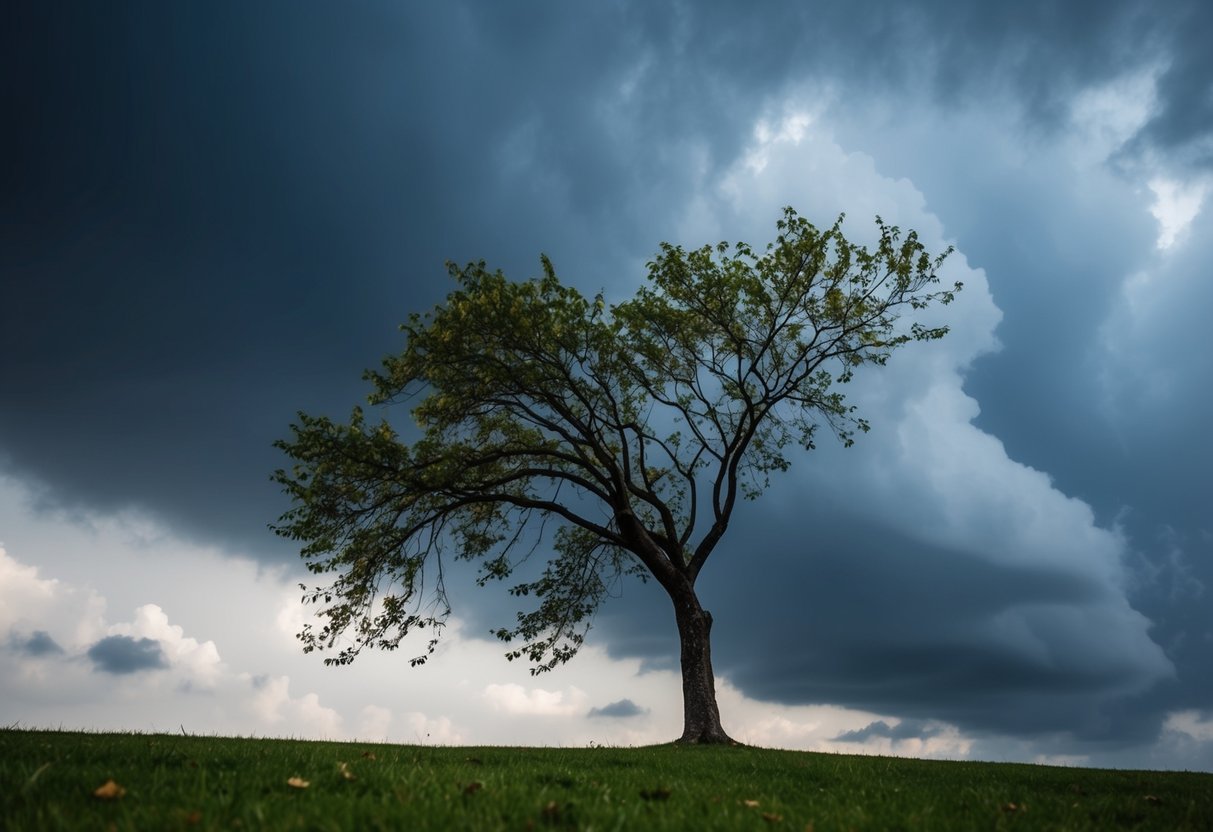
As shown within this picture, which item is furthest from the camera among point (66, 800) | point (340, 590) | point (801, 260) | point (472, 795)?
point (801, 260)

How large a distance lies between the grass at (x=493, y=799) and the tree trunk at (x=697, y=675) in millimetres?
11174

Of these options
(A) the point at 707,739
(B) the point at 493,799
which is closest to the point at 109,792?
(B) the point at 493,799

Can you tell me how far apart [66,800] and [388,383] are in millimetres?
18822

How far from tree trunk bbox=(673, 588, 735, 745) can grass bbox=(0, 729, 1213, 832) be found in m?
11.2

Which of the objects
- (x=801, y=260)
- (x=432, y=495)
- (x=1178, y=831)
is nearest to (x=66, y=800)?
(x=1178, y=831)

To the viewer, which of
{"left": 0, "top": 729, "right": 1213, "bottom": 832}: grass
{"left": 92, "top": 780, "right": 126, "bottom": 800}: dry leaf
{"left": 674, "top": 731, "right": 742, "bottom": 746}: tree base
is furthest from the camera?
{"left": 674, "top": 731, "right": 742, "bottom": 746}: tree base

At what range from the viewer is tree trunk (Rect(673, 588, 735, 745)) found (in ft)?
71.6

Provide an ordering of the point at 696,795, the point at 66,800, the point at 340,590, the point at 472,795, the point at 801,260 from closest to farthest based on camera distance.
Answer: the point at 66,800, the point at 472,795, the point at 696,795, the point at 340,590, the point at 801,260

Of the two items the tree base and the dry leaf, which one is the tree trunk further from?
the dry leaf

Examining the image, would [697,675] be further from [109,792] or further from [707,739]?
[109,792]

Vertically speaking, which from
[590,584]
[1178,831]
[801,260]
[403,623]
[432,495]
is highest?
[801,260]

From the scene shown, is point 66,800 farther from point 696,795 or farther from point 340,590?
point 340,590

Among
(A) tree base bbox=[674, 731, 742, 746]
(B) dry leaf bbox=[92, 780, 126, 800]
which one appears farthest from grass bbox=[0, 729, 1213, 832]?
(A) tree base bbox=[674, 731, 742, 746]

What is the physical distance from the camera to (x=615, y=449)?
27.0 m
